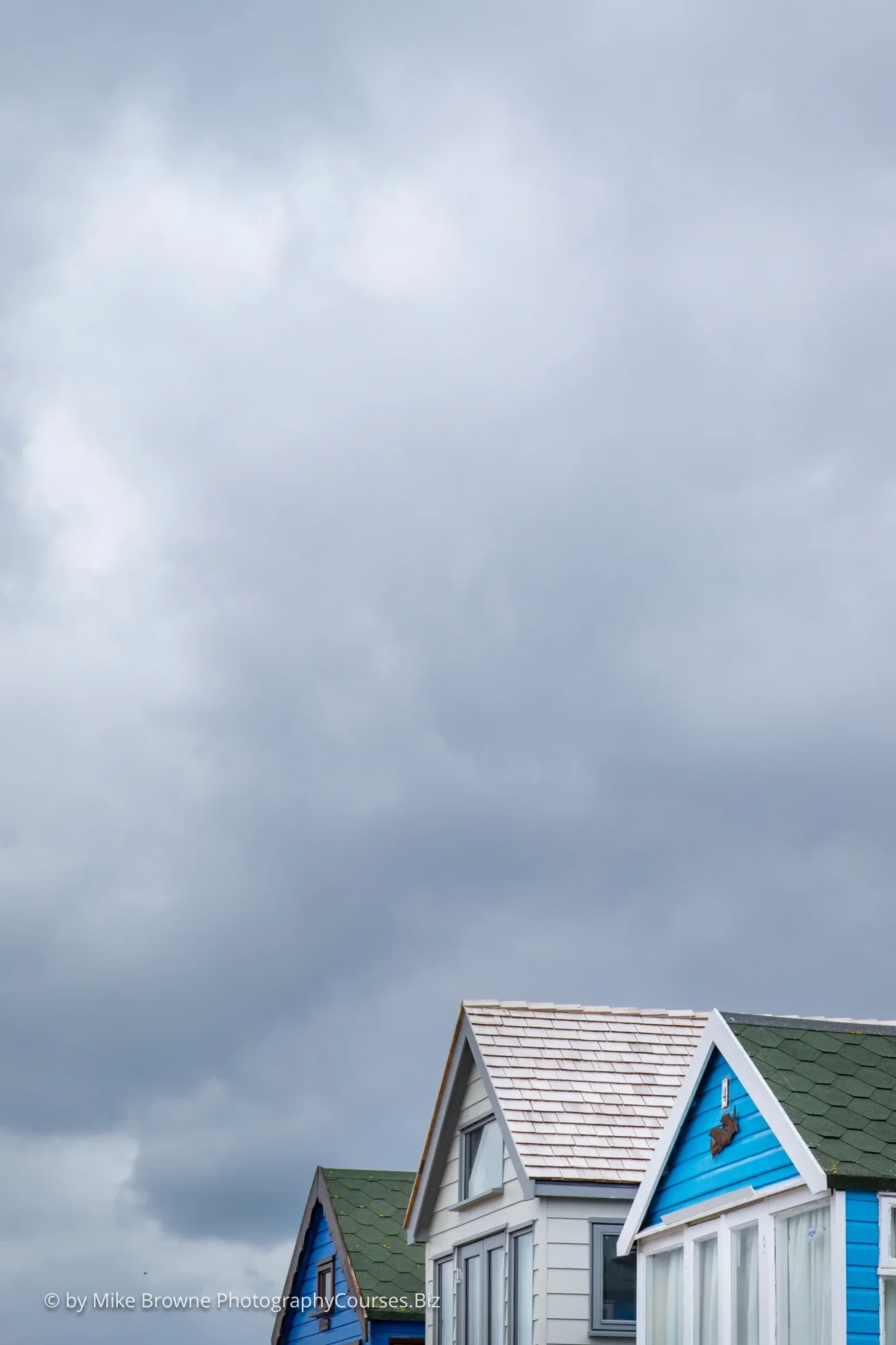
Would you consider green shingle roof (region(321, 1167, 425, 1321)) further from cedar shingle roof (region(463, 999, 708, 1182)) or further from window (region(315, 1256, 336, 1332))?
cedar shingle roof (region(463, 999, 708, 1182))

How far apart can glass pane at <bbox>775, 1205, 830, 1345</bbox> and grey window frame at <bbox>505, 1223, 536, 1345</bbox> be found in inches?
356

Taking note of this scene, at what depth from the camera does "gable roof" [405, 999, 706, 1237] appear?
86.5 ft

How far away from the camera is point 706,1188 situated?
19688mm

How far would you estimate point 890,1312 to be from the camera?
1631 cm

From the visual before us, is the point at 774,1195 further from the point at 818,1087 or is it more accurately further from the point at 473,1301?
the point at 473,1301

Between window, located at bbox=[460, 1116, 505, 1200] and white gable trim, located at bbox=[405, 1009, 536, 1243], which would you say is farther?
white gable trim, located at bbox=[405, 1009, 536, 1243]

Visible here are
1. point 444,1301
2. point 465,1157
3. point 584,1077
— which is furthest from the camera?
point 444,1301

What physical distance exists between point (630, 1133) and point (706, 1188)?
744 cm

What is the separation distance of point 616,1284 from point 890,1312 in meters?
9.67

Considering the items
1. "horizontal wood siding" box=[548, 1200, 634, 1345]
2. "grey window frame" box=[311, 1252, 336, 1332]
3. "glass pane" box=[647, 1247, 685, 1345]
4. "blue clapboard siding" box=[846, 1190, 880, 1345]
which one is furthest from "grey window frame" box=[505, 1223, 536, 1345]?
"blue clapboard siding" box=[846, 1190, 880, 1345]

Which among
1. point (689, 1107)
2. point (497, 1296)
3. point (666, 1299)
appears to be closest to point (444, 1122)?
point (497, 1296)

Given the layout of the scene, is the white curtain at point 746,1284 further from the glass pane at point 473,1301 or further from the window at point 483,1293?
the glass pane at point 473,1301

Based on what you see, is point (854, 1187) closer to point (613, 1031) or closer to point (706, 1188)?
point (706, 1188)

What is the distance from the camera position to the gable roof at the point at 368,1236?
33.2 m
